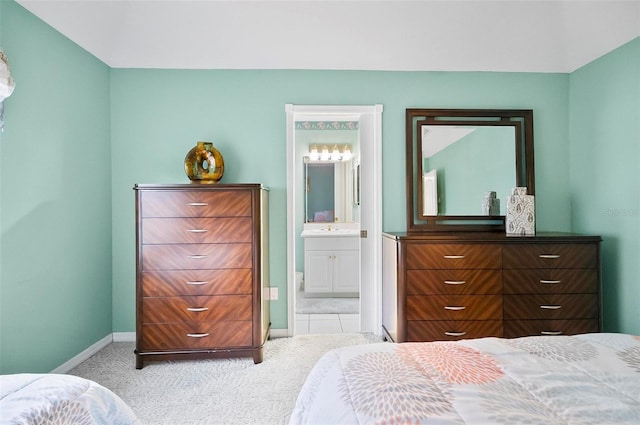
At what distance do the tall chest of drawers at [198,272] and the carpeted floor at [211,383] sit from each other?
117 millimetres

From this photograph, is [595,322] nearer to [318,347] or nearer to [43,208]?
[318,347]

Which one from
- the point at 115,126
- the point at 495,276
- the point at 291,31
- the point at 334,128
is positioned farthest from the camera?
the point at 334,128

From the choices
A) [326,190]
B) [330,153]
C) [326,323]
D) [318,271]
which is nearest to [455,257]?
[326,323]

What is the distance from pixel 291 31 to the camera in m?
2.90

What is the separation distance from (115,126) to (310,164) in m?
2.47

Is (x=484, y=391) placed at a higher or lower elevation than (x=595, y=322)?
higher

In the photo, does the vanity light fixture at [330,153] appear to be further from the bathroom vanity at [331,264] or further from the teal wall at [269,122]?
the teal wall at [269,122]

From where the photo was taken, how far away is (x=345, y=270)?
15.1 ft

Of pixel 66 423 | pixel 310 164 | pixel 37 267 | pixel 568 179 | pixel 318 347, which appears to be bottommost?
pixel 318 347

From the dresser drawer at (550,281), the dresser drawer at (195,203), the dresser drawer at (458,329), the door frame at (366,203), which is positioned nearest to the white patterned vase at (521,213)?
the dresser drawer at (550,281)

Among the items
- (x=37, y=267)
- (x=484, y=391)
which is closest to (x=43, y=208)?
(x=37, y=267)

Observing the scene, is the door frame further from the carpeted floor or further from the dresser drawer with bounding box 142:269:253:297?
the dresser drawer with bounding box 142:269:253:297

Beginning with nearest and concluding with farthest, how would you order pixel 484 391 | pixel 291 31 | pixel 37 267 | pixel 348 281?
pixel 484 391 → pixel 37 267 → pixel 291 31 → pixel 348 281

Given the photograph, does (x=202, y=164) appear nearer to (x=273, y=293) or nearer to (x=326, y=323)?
(x=273, y=293)
